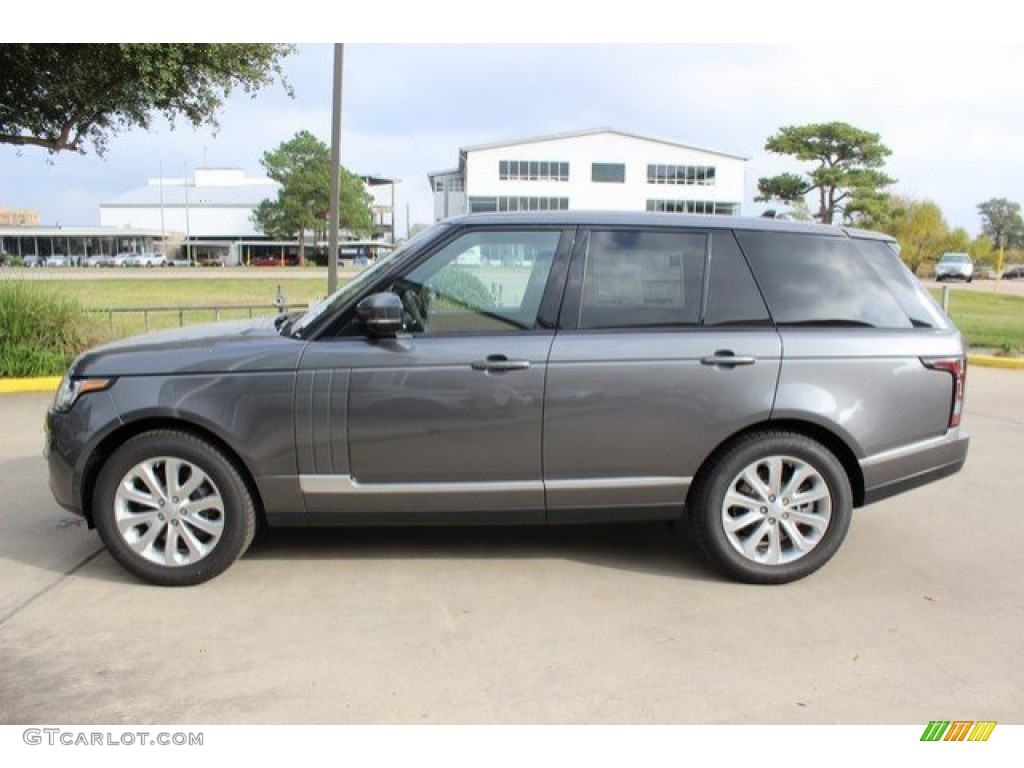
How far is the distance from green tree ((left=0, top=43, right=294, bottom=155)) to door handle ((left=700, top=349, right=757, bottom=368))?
347 inches

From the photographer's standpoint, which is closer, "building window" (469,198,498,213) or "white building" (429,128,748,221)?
"building window" (469,198,498,213)

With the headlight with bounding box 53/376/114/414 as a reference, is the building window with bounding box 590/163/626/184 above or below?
above

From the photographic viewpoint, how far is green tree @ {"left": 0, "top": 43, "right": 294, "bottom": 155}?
10.6m

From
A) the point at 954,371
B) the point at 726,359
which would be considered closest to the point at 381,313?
the point at 726,359

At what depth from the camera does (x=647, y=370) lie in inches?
160

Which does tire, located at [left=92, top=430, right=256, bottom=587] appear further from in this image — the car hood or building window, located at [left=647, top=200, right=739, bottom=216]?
building window, located at [left=647, top=200, right=739, bottom=216]

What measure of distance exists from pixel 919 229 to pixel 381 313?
187ft

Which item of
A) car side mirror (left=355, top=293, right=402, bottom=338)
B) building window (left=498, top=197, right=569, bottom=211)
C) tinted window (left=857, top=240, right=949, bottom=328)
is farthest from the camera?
building window (left=498, top=197, right=569, bottom=211)

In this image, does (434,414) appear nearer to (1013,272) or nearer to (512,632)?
(512,632)

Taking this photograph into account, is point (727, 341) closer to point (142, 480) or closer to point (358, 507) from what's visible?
point (358, 507)

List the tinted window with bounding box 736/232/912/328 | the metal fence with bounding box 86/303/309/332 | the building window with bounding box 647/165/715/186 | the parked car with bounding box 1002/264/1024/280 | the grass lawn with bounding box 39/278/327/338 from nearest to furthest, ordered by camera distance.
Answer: the tinted window with bounding box 736/232/912/328
the metal fence with bounding box 86/303/309/332
the grass lawn with bounding box 39/278/327/338
the parked car with bounding box 1002/264/1024/280
the building window with bounding box 647/165/715/186

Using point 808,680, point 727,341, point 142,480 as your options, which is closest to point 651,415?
point 727,341

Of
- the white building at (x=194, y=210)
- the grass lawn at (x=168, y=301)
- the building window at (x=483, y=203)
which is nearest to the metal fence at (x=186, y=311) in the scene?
the grass lawn at (x=168, y=301)

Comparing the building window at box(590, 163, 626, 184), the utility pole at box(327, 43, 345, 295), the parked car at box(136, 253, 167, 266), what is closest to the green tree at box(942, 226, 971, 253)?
the building window at box(590, 163, 626, 184)
